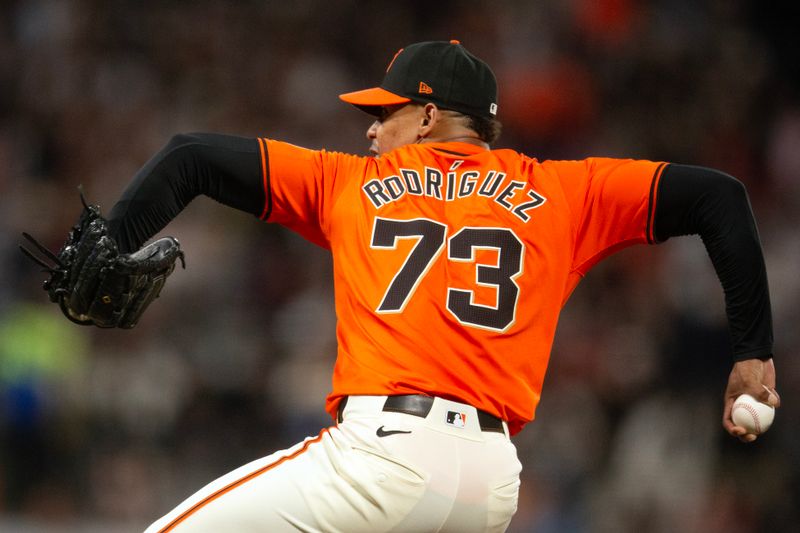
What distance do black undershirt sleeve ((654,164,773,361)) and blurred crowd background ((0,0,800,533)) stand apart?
158 inches

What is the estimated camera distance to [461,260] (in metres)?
2.86

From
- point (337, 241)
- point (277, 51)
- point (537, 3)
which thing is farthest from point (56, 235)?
point (337, 241)

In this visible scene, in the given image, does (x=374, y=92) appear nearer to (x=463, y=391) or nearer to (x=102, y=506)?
(x=463, y=391)

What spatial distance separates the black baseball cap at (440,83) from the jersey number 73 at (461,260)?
54 centimetres

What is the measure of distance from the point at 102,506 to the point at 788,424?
426cm

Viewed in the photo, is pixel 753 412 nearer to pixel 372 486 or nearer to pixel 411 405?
pixel 411 405

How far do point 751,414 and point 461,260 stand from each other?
0.84 meters

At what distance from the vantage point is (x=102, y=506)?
7.06 metres

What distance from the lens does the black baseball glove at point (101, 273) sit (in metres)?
2.78

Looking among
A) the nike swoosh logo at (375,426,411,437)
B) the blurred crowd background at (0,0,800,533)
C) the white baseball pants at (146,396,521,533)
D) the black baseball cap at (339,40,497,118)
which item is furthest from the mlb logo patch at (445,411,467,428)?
the blurred crowd background at (0,0,800,533)

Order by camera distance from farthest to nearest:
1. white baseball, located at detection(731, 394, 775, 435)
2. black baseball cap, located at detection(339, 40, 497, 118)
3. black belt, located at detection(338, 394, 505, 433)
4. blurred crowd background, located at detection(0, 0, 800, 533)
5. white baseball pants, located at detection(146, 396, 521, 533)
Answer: blurred crowd background, located at detection(0, 0, 800, 533), black baseball cap, located at detection(339, 40, 497, 118), white baseball, located at detection(731, 394, 775, 435), black belt, located at detection(338, 394, 505, 433), white baseball pants, located at detection(146, 396, 521, 533)

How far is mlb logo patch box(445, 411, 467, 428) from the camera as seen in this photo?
274 cm

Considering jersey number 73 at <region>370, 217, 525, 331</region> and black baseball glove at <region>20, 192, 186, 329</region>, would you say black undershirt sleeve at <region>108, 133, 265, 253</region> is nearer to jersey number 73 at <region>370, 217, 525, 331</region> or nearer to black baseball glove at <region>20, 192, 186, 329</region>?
black baseball glove at <region>20, 192, 186, 329</region>

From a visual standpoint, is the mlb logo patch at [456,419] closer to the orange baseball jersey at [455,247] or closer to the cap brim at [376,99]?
the orange baseball jersey at [455,247]
